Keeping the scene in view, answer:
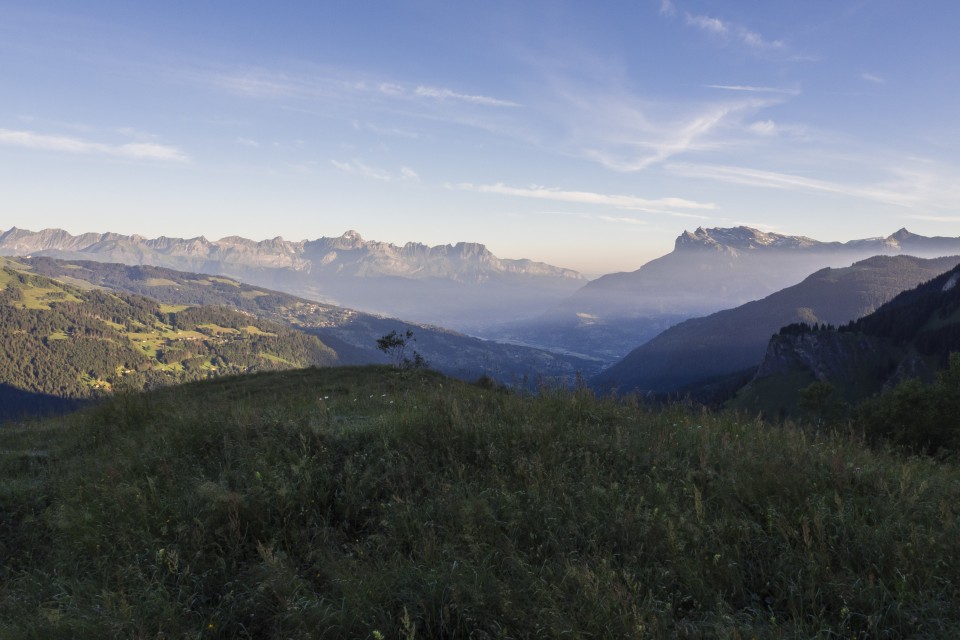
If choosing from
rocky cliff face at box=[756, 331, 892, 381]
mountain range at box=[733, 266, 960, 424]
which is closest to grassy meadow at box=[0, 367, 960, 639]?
mountain range at box=[733, 266, 960, 424]

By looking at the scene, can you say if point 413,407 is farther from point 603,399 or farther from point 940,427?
point 940,427

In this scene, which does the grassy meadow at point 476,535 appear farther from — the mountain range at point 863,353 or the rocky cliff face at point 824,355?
the rocky cliff face at point 824,355

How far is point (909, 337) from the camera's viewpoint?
16912 cm

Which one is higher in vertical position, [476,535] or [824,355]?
[476,535]

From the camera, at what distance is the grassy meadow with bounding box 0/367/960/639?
392cm

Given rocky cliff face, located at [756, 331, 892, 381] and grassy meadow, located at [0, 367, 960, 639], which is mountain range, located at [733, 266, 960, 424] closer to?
rocky cliff face, located at [756, 331, 892, 381]

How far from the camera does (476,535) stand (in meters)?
4.86

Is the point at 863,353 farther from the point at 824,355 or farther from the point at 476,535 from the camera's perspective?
the point at 476,535

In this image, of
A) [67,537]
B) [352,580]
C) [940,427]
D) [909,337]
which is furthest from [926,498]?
[909,337]

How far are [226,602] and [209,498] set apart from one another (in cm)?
156

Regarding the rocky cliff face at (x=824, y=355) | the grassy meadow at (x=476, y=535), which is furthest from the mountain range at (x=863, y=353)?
the grassy meadow at (x=476, y=535)

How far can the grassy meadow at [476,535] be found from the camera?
3916 millimetres

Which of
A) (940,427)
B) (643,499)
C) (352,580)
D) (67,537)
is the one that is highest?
(643,499)

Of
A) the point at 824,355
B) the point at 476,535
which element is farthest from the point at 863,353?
the point at 476,535
